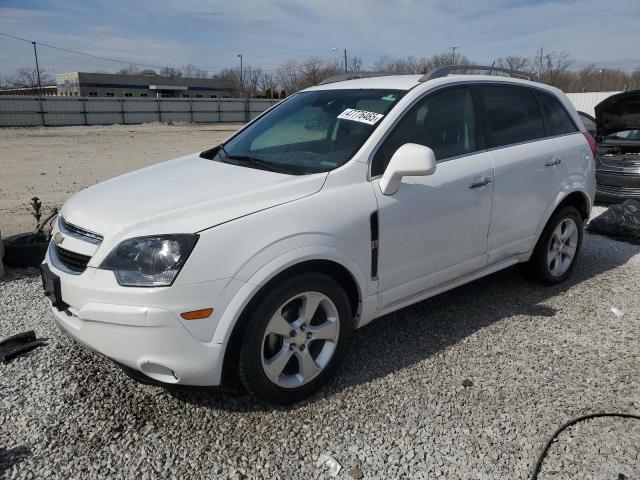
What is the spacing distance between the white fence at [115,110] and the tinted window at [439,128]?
3779 cm

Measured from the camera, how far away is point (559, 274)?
15.9 feet

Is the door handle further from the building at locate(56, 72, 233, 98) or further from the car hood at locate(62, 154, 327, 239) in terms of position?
the building at locate(56, 72, 233, 98)

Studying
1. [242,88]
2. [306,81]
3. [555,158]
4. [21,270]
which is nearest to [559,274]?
[555,158]

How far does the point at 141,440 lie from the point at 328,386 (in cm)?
111

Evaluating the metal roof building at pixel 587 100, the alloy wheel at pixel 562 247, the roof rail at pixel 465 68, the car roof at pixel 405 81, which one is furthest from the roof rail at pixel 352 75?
the metal roof building at pixel 587 100

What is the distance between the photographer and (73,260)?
282 centimetres

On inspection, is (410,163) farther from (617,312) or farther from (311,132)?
(617,312)

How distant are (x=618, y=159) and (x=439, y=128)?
5964 millimetres

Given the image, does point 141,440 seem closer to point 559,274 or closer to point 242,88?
point 559,274

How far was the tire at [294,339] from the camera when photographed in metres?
2.70

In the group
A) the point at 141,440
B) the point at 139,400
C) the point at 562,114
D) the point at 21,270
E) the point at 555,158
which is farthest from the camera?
the point at 21,270

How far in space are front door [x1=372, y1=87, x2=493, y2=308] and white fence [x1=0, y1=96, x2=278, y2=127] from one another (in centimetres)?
Answer: 3785

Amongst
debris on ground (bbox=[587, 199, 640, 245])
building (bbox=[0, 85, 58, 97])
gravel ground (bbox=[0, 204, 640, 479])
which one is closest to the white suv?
gravel ground (bbox=[0, 204, 640, 479])

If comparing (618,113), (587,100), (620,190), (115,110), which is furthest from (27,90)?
(620,190)
